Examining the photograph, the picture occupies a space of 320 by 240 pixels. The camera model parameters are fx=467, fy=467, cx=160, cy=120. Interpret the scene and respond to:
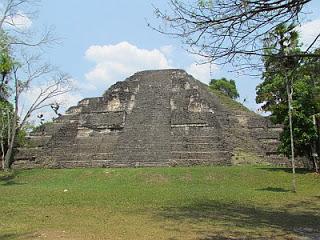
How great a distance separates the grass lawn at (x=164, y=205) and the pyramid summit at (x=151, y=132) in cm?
288

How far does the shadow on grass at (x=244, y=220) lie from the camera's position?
365 inches

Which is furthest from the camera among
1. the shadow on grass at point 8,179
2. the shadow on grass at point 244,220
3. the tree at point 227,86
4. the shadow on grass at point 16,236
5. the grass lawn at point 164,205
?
the tree at point 227,86

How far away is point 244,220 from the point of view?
11180mm

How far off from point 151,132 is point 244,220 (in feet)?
62.0

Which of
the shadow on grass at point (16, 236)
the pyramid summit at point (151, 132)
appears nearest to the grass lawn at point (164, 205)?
the shadow on grass at point (16, 236)

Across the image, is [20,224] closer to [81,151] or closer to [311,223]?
[311,223]

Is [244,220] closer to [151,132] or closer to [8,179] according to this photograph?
[8,179]

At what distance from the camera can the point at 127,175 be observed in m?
22.9

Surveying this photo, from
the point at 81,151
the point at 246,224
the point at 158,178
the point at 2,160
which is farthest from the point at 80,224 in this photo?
the point at 2,160

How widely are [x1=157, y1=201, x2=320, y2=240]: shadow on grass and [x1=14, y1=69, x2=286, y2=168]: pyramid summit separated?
12.4 metres

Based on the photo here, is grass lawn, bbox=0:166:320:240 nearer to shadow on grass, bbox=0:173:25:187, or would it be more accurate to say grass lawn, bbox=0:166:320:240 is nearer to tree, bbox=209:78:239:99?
shadow on grass, bbox=0:173:25:187

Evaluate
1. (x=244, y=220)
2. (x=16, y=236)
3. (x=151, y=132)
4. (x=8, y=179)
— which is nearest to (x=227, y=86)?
(x=151, y=132)

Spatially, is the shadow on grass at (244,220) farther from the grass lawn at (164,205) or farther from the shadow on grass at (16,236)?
the shadow on grass at (16,236)

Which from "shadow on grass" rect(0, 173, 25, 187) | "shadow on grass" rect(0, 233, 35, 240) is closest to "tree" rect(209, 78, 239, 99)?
"shadow on grass" rect(0, 173, 25, 187)
